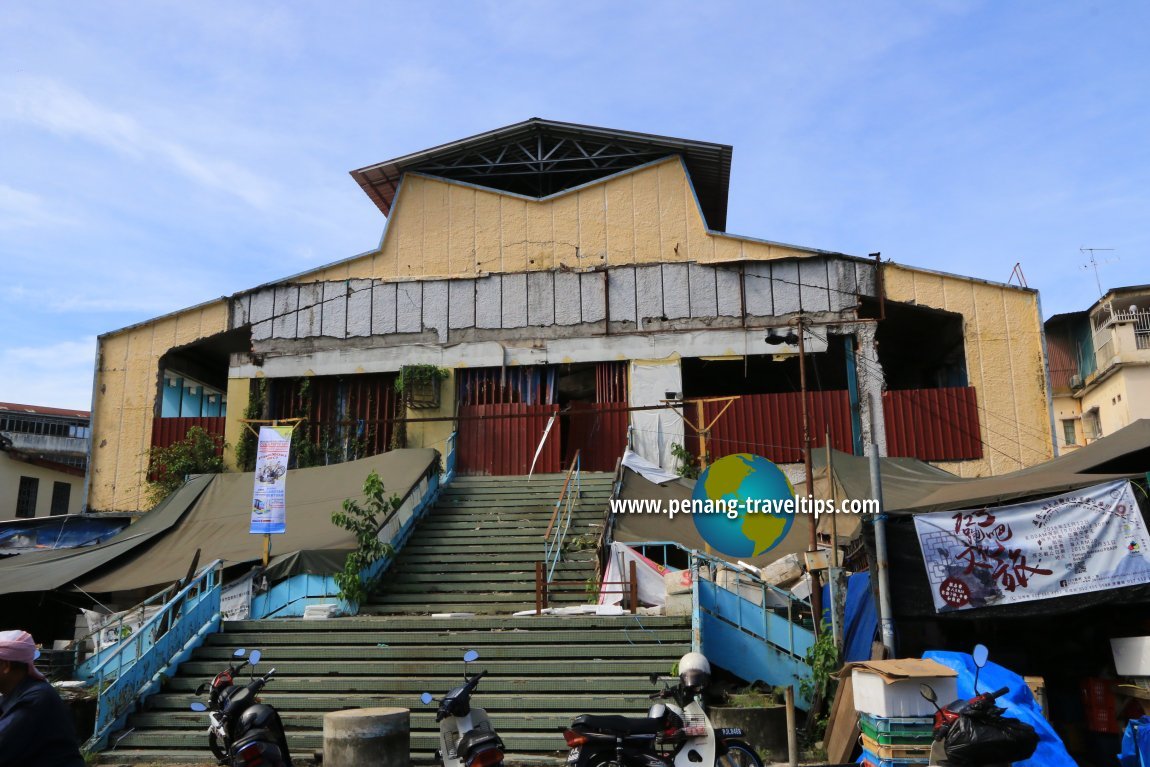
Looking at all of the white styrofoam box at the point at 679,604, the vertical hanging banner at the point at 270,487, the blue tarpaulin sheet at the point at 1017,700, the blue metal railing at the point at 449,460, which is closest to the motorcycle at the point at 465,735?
the blue tarpaulin sheet at the point at 1017,700

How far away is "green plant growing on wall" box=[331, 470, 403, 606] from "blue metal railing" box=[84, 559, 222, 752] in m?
1.98

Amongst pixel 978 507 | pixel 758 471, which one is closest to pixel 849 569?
pixel 758 471

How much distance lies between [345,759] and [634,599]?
4.83 meters

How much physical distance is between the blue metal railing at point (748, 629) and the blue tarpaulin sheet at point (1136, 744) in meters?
3.70

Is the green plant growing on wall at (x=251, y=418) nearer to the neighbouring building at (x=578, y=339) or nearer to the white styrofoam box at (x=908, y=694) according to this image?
the neighbouring building at (x=578, y=339)

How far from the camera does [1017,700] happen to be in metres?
7.22

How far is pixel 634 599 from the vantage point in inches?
482

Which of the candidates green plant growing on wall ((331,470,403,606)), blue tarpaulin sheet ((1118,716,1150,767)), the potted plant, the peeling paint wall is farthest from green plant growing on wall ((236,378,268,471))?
blue tarpaulin sheet ((1118,716,1150,767))

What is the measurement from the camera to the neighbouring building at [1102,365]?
1148 inches

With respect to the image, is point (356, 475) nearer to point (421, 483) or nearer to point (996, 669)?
point (421, 483)

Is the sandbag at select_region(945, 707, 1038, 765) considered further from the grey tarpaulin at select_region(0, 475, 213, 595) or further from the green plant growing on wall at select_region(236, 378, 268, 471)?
the green plant growing on wall at select_region(236, 378, 268, 471)

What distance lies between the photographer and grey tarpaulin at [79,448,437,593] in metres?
15.0

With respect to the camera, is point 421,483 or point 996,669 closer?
point 996,669

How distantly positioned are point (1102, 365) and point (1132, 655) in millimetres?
25871
